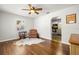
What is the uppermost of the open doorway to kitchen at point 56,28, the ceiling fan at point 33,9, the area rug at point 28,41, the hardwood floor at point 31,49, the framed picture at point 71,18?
the ceiling fan at point 33,9

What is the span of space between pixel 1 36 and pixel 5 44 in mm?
136

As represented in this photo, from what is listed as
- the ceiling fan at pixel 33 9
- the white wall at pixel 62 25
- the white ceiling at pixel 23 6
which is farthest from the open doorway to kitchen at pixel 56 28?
the ceiling fan at pixel 33 9

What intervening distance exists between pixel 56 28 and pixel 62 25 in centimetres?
11

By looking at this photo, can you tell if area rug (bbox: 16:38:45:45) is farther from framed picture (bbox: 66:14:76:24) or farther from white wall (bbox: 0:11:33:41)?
framed picture (bbox: 66:14:76:24)

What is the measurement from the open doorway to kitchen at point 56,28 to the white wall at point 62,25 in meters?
0.05

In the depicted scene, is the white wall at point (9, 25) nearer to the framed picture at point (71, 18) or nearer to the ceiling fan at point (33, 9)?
the ceiling fan at point (33, 9)

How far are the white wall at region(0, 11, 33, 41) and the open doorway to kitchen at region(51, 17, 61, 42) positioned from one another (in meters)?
0.35

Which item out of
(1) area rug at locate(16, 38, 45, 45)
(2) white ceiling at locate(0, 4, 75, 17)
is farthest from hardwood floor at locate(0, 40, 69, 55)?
(2) white ceiling at locate(0, 4, 75, 17)

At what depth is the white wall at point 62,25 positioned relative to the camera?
5.10ft

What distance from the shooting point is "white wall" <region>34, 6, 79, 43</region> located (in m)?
1.56

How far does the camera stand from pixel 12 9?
1.61 m
